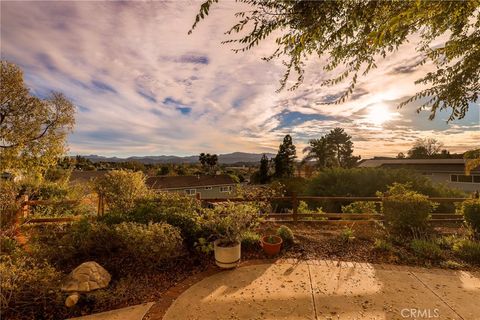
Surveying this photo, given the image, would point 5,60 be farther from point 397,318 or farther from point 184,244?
point 397,318

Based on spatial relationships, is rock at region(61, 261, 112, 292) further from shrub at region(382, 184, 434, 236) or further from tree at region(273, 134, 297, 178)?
tree at region(273, 134, 297, 178)

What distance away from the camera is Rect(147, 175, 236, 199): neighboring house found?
109 feet

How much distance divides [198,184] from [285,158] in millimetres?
13125

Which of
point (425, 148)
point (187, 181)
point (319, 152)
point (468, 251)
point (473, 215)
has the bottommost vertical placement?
point (468, 251)

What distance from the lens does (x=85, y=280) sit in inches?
145

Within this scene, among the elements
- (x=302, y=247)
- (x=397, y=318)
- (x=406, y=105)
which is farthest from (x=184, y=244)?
(x=406, y=105)

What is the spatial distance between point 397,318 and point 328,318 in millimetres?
900

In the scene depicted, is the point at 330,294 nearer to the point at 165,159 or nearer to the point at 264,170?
the point at 264,170

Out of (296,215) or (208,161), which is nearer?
(296,215)

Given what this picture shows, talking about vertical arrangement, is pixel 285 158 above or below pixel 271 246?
above

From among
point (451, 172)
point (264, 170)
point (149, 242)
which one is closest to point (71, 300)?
point (149, 242)

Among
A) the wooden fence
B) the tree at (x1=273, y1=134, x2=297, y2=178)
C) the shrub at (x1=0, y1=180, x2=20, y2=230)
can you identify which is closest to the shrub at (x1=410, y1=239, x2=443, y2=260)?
the wooden fence

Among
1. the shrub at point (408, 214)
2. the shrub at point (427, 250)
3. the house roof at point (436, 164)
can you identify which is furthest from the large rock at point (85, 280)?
the house roof at point (436, 164)

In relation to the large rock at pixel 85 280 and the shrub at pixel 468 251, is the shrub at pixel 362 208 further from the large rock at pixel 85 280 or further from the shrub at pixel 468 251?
the large rock at pixel 85 280
